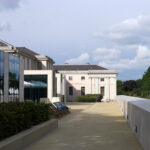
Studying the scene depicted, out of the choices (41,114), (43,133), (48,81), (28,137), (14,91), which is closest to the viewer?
(28,137)

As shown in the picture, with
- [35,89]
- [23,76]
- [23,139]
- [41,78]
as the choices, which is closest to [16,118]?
[23,139]

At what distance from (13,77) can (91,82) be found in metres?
41.0

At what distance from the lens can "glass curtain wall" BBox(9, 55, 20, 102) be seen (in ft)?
108

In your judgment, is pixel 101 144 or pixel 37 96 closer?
pixel 101 144

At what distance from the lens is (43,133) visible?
11.8 meters

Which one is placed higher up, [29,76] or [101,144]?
[29,76]

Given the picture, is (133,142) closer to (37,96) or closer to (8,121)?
(8,121)

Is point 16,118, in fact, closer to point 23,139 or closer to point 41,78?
point 23,139

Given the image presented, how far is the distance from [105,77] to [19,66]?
39.7m

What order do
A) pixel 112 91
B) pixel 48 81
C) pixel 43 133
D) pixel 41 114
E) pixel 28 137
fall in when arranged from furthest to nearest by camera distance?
pixel 112 91
pixel 48 81
pixel 41 114
pixel 43 133
pixel 28 137

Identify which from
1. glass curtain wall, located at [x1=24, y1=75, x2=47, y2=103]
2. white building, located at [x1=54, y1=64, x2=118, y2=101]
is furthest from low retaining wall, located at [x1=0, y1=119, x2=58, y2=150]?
white building, located at [x1=54, y1=64, x2=118, y2=101]

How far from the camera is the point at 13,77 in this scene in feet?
112

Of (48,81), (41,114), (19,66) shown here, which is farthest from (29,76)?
(41,114)

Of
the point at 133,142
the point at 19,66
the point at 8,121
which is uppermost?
the point at 19,66
